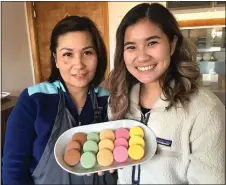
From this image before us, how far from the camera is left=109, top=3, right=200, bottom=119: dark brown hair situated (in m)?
0.53

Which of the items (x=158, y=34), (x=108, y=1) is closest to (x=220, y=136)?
(x=158, y=34)

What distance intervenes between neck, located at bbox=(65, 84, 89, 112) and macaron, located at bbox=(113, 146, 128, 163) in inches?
7.2

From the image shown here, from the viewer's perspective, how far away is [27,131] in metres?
0.57

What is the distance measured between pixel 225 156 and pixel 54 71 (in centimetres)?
58

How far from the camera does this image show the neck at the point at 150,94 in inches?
24.1

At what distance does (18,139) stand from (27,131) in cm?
3

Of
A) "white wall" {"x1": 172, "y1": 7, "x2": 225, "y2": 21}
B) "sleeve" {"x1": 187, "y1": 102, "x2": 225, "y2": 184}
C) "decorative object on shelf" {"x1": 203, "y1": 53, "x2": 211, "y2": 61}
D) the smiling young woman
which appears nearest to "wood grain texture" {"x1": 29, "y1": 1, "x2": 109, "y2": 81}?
the smiling young woman

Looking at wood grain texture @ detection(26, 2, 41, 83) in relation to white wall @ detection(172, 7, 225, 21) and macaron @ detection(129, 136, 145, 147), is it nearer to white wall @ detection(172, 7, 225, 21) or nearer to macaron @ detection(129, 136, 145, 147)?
macaron @ detection(129, 136, 145, 147)

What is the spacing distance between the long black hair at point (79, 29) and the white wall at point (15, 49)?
0.67 feet

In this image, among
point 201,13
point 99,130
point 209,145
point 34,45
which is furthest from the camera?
point 201,13

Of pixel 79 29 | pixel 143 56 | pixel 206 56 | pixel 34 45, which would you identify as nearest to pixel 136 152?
pixel 143 56

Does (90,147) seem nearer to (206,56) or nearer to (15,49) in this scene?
(15,49)

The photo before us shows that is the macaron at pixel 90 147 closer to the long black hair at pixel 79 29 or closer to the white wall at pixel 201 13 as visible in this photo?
the long black hair at pixel 79 29

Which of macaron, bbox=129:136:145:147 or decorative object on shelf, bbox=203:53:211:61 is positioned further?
decorative object on shelf, bbox=203:53:211:61
